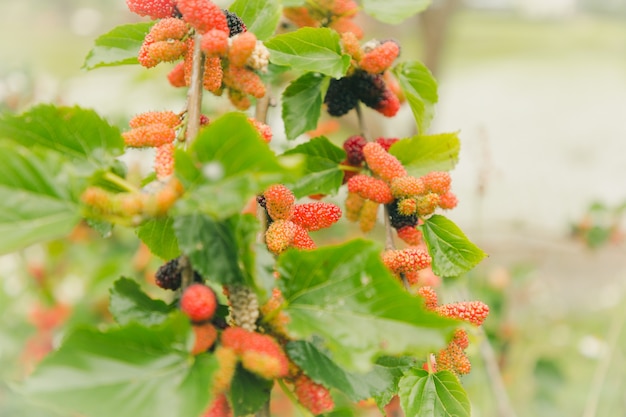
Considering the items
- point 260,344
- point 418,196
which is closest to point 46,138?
point 260,344

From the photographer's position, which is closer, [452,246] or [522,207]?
[452,246]

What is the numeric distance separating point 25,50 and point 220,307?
404cm

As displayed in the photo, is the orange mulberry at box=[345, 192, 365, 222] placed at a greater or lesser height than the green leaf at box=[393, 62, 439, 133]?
lesser

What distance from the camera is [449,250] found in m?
0.48

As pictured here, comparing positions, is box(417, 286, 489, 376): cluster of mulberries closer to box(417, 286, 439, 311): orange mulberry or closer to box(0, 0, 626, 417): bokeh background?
box(417, 286, 439, 311): orange mulberry

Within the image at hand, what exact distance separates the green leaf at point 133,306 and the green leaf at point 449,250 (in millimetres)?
213

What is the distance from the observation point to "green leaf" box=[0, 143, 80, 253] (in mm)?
299

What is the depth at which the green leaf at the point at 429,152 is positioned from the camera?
530 mm

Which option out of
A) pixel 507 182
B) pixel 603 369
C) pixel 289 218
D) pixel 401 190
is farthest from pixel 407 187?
pixel 507 182

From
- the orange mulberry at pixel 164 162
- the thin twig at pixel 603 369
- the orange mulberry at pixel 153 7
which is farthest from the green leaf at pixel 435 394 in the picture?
the thin twig at pixel 603 369

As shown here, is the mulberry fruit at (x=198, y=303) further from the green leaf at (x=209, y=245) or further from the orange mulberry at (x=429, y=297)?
the orange mulberry at (x=429, y=297)

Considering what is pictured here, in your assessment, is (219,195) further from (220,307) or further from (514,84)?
(514,84)

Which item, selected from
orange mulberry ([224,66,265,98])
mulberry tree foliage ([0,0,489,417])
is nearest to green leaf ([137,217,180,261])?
mulberry tree foliage ([0,0,489,417])

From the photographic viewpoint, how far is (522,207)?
9.73 feet
